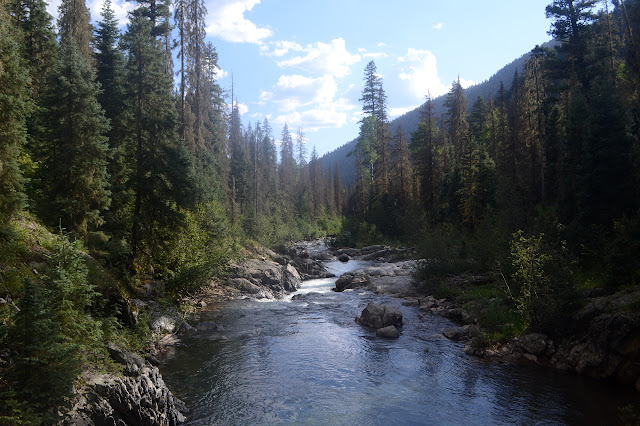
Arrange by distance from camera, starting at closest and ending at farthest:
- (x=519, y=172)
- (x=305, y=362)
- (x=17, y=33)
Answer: (x=305, y=362)
(x=17, y=33)
(x=519, y=172)

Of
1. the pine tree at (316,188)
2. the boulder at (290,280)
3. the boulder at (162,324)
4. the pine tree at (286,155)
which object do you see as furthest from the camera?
the pine tree at (286,155)

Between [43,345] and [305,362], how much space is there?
9.00 meters

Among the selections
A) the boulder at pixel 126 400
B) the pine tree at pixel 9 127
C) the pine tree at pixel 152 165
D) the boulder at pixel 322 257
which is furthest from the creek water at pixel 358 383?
the boulder at pixel 322 257

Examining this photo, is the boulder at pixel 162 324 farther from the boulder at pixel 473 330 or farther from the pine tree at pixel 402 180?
the pine tree at pixel 402 180

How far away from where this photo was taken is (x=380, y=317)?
1891 centimetres

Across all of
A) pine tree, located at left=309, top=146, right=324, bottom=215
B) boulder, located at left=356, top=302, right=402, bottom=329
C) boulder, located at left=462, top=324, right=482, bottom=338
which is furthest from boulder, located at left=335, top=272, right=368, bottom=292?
pine tree, located at left=309, top=146, right=324, bottom=215

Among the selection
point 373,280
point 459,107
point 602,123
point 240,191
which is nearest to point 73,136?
point 373,280

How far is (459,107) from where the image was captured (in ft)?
A: 194

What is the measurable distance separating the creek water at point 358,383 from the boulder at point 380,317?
1.88 feet

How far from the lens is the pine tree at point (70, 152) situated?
15.4 metres

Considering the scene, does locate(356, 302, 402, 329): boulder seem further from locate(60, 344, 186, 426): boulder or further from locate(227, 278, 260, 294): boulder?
locate(60, 344, 186, 426): boulder

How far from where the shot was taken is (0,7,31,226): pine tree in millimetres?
10617

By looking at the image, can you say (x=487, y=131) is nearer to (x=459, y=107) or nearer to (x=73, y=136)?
(x=459, y=107)

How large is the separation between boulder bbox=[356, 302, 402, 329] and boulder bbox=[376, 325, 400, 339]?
1007 mm
